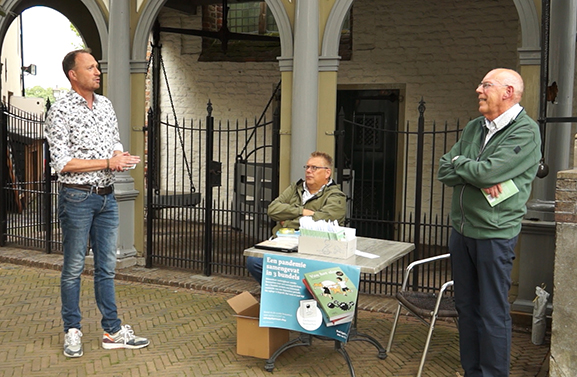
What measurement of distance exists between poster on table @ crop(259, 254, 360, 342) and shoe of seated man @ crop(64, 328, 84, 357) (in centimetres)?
130

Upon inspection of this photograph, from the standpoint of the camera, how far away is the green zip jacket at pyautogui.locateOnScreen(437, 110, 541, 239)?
342 cm

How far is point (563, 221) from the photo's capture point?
3.77 metres

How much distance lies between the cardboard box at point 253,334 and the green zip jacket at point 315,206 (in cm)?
74

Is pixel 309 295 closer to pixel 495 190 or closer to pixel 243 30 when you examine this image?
pixel 495 190

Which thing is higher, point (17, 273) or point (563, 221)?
point (563, 221)

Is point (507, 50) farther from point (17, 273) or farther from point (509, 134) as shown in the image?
point (17, 273)

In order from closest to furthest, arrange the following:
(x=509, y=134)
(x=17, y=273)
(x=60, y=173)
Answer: (x=509, y=134)
(x=60, y=173)
(x=17, y=273)

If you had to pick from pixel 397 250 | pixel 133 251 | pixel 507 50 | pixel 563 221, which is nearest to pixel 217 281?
pixel 133 251

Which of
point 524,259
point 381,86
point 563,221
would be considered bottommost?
point 524,259

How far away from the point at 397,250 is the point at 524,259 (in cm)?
144

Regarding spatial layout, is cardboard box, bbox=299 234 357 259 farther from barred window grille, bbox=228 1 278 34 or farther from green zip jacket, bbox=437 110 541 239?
barred window grille, bbox=228 1 278 34

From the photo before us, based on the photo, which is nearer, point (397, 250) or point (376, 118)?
point (397, 250)

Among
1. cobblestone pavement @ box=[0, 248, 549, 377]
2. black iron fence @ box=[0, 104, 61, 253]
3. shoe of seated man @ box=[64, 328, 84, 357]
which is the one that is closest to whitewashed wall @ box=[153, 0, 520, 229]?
cobblestone pavement @ box=[0, 248, 549, 377]

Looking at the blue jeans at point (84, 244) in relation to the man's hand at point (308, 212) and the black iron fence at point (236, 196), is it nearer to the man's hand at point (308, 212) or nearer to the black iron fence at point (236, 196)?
the man's hand at point (308, 212)
